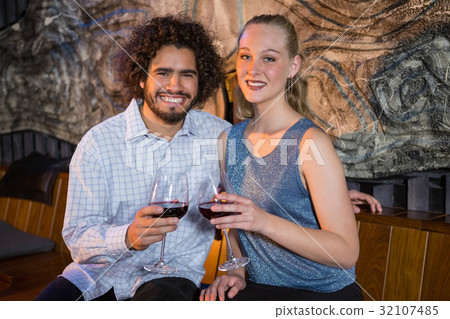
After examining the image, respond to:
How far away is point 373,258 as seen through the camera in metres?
1.73

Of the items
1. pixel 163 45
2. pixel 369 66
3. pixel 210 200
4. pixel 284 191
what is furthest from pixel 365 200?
pixel 163 45

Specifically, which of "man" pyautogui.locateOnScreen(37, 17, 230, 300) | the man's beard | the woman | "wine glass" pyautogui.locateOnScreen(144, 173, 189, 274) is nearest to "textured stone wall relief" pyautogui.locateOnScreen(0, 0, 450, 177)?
the woman

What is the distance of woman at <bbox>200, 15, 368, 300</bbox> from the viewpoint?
1.35 meters

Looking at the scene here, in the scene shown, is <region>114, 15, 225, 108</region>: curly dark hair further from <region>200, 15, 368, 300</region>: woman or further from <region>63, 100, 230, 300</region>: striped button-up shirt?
<region>200, 15, 368, 300</region>: woman

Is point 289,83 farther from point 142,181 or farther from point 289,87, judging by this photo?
point 142,181

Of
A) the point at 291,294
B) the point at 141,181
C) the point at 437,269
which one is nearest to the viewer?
the point at 291,294

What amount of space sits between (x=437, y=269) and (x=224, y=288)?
76 centimetres

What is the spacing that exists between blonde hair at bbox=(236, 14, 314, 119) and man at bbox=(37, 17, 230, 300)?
0.54 feet

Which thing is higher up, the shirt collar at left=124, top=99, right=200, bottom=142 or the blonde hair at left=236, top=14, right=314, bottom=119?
the blonde hair at left=236, top=14, right=314, bottom=119

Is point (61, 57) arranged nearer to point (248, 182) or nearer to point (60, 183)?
point (60, 183)

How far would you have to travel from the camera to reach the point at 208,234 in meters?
1.76

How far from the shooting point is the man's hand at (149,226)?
1214 mm

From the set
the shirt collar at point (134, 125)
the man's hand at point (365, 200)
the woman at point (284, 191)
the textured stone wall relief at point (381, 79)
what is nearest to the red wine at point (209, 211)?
the woman at point (284, 191)
